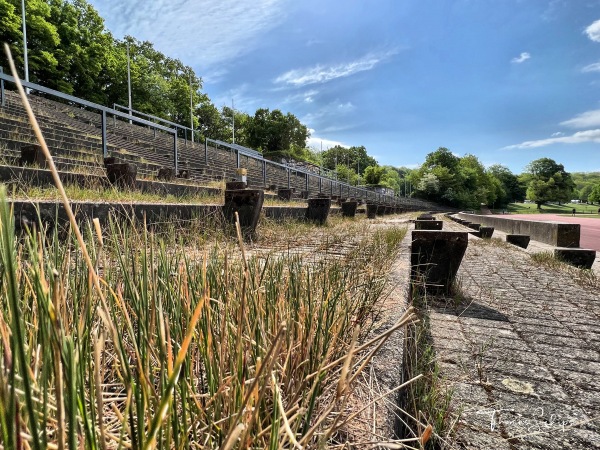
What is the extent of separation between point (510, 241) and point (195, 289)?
9919 mm

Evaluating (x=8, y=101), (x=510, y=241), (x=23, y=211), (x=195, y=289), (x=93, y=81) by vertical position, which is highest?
(x=93, y=81)

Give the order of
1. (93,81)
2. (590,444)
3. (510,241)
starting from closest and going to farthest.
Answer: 1. (590,444)
2. (510,241)
3. (93,81)

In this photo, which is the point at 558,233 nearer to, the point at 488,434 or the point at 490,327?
the point at 490,327

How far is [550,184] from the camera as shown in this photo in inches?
3479

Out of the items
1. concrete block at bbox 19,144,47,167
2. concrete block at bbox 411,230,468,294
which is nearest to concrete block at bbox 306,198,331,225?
concrete block at bbox 411,230,468,294

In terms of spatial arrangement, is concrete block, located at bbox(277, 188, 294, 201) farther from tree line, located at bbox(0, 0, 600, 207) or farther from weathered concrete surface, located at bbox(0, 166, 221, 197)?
tree line, located at bbox(0, 0, 600, 207)

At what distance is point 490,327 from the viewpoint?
9.16 ft

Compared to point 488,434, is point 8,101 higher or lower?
higher

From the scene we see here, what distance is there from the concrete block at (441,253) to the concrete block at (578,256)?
11.3 ft

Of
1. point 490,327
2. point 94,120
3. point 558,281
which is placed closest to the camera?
point 490,327

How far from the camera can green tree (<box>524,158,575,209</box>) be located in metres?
88.1

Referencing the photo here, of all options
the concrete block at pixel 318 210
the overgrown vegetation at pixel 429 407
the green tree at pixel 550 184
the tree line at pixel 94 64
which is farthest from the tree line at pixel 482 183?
the overgrown vegetation at pixel 429 407

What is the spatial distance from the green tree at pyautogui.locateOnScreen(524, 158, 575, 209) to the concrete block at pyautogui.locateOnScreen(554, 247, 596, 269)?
3918 inches

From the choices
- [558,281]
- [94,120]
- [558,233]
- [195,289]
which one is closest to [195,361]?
[195,289]
